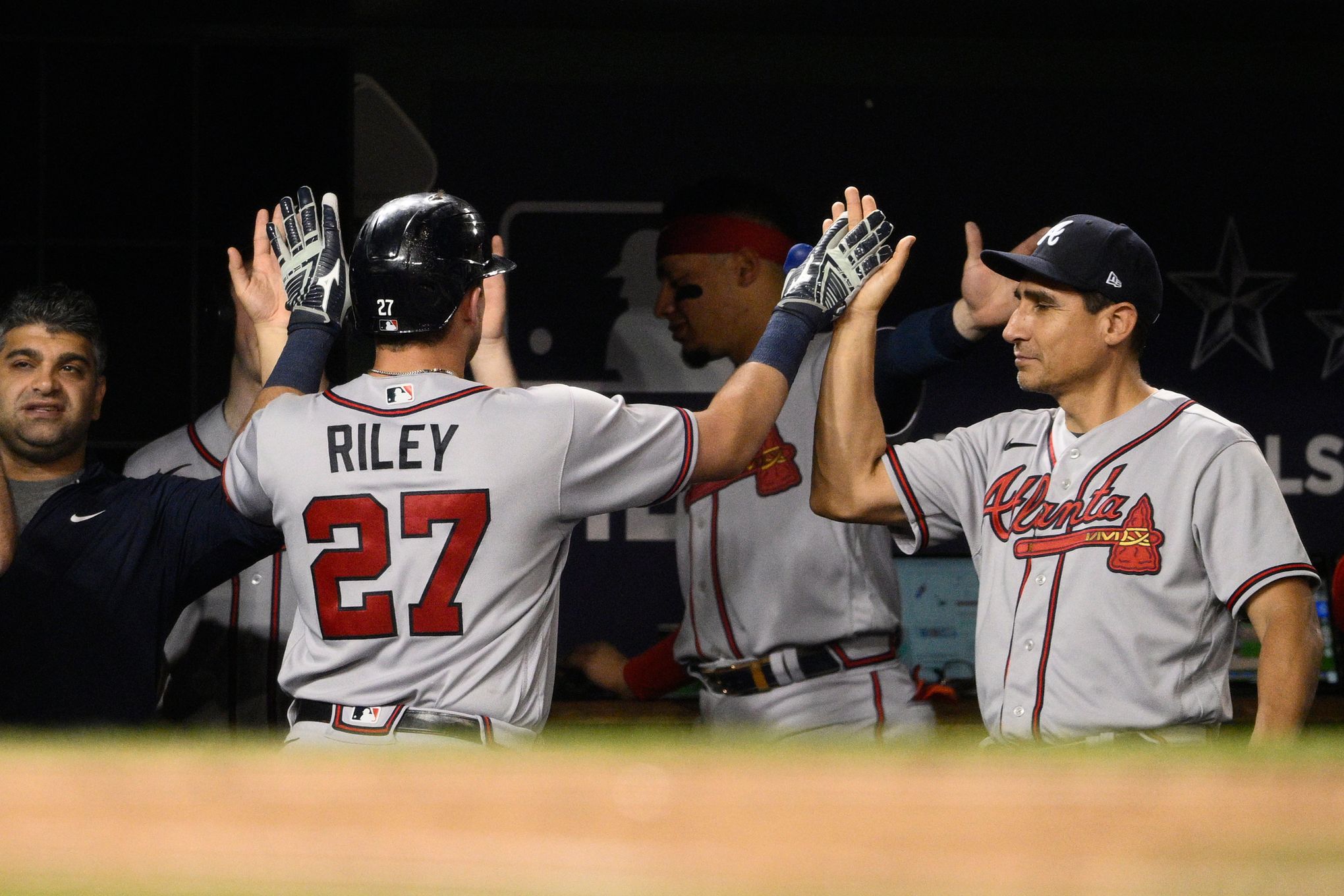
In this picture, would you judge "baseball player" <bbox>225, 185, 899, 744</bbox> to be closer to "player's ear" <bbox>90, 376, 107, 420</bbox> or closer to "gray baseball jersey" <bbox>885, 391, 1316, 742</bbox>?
"gray baseball jersey" <bbox>885, 391, 1316, 742</bbox>

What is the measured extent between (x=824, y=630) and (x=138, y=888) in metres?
2.05

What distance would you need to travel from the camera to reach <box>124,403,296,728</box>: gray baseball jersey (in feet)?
7.48

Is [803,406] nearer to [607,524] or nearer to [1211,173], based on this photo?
[607,524]

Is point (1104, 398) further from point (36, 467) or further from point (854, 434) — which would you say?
point (36, 467)

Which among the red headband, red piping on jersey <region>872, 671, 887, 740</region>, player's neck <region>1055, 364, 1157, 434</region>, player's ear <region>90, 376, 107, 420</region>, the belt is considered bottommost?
red piping on jersey <region>872, 671, 887, 740</region>

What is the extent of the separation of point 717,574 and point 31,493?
1.16 metres

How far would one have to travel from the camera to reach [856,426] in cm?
188

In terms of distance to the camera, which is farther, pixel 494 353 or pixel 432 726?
pixel 494 353

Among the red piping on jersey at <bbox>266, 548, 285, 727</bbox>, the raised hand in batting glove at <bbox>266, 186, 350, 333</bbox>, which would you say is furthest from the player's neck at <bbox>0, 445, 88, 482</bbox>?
the raised hand in batting glove at <bbox>266, 186, 350, 333</bbox>

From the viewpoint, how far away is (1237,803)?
0.33 meters

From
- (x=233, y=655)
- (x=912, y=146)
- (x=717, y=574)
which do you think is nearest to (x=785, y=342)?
(x=717, y=574)

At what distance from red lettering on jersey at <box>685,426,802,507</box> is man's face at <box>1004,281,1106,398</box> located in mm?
649

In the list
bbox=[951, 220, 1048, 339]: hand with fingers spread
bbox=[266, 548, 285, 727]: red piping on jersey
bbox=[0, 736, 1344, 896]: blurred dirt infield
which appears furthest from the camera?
bbox=[266, 548, 285, 727]: red piping on jersey

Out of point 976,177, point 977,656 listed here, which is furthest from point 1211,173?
point 977,656
